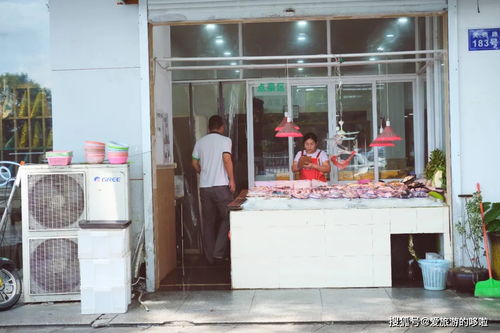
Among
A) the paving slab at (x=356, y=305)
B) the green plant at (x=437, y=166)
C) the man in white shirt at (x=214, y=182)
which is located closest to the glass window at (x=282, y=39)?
the man in white shirt at (x=214, y=182)

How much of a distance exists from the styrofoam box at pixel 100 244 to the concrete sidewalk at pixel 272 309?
66 centimetres

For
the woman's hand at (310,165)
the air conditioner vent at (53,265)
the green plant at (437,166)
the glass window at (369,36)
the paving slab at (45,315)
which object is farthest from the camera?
the glass window at (369,36)

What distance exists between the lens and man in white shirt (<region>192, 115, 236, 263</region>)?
31.4 ft

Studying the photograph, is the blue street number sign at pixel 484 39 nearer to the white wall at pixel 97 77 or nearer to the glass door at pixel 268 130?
the glass door at pixel 268 130

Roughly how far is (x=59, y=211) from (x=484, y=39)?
5.46 metres

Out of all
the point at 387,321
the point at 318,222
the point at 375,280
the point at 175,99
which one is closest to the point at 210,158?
the point at 175,99

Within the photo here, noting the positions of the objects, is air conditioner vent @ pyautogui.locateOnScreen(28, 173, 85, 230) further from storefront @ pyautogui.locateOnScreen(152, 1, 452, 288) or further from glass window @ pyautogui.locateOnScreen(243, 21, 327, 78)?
glass window @ pyautogui.locateOnScreen(243, 21, 327, 78)

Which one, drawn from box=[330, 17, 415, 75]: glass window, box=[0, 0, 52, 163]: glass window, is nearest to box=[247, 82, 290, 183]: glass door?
box=[330, 17, 415, 75]: glass window

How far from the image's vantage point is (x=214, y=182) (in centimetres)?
960

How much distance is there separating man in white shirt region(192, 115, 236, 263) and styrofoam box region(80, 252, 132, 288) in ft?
9.82

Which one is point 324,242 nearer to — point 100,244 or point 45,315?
point 100,244

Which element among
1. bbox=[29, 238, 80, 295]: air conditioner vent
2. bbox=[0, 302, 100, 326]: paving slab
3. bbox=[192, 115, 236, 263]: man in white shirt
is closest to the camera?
bbox=[0, 302, 100, 326]: paving slab

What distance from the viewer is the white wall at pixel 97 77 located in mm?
7750

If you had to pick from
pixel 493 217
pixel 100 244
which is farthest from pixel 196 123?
pixel 493 217
